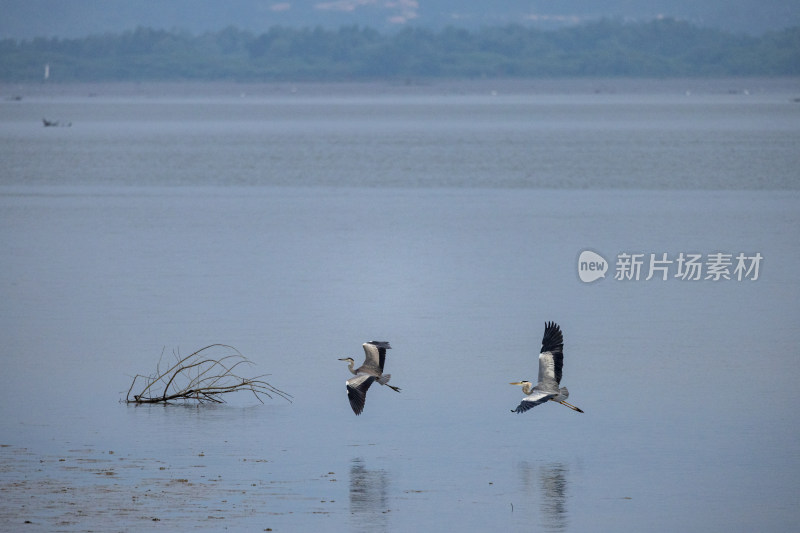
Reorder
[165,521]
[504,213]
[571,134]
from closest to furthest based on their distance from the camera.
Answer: [165,521] → [504,213] → [571,134]

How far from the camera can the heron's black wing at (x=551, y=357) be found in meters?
11.8

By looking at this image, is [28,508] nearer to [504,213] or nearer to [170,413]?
[170,413]

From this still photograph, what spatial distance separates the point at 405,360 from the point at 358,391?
12.3ft

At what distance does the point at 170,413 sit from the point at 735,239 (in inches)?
645

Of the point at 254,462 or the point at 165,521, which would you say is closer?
the point at 165,521

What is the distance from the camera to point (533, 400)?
37.0 ft

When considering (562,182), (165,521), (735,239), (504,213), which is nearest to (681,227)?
(735,239)

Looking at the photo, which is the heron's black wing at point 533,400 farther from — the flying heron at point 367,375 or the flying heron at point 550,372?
the flying heron at point 367,375

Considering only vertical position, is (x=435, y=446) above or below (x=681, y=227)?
below

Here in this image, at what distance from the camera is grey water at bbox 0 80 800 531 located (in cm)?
1033

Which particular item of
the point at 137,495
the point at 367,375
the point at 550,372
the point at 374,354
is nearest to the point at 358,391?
the point at 367,375

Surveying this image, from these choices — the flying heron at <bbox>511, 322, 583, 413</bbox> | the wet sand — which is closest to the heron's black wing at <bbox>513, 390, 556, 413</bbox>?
the flying heron at <bbox>511, 322, 583, 413</bbox>

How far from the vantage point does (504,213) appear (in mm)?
33406

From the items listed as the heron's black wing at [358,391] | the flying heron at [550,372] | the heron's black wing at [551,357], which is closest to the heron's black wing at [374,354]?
the heron's black wing at [358,391]
